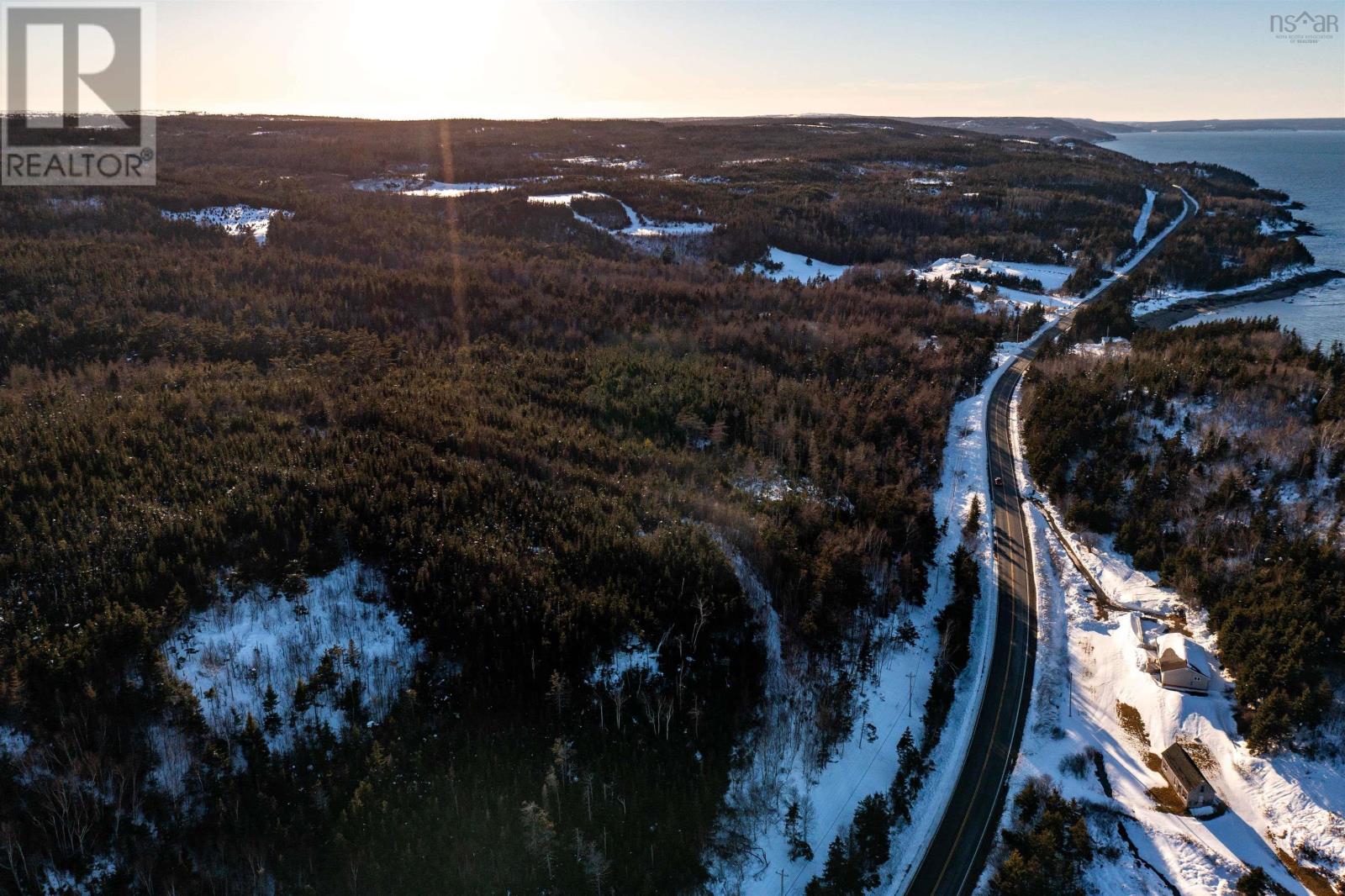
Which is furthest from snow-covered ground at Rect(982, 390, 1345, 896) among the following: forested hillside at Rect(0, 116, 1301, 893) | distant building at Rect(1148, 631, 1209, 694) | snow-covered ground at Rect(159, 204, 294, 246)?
snow-covered ground at Rect(159, 204, 294, 246)

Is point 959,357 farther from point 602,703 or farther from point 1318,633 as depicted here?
point 602,703

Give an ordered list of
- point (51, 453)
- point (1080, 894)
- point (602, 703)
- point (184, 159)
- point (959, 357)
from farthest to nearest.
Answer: point (184, 159) → point (959, 357) → point (51, 453) → point (602, 703) → point (1080, 894)

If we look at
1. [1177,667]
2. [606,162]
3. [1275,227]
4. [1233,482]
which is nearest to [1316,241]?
[1275,227]

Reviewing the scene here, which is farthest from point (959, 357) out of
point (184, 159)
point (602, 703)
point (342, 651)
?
point (184, 159)

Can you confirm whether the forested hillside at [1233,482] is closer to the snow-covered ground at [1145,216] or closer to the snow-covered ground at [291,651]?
the snow-covered ground at [291,651]

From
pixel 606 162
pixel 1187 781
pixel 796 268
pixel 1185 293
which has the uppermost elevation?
pixel 606 162

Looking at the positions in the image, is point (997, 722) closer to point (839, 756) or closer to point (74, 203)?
point (839, 756)
